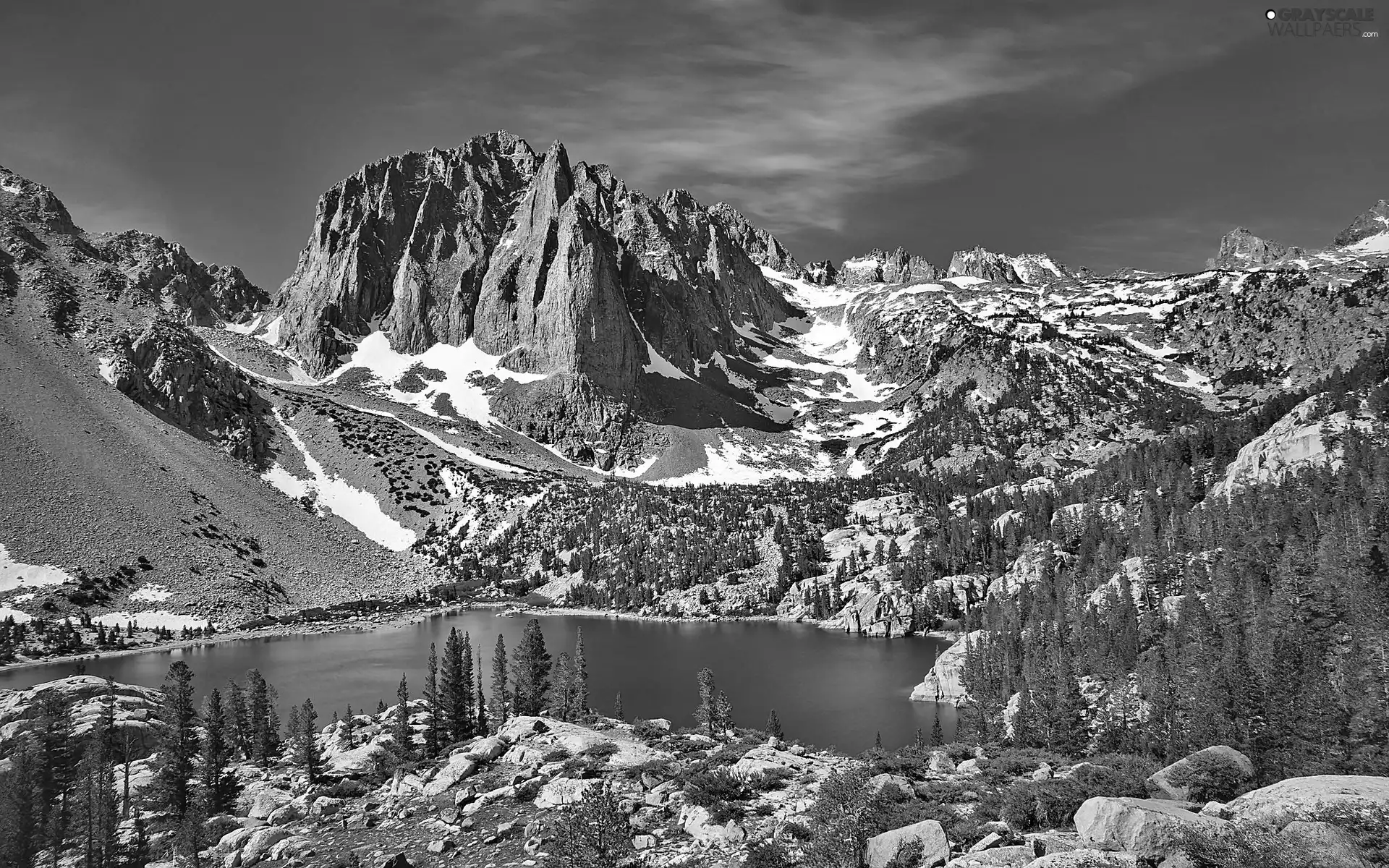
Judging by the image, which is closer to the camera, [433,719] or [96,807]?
[96,807]

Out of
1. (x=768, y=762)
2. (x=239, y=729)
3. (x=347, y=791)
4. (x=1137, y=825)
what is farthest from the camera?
(x=239, y=729)

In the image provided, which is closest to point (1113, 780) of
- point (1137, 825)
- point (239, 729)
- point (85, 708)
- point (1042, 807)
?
point (1042, 807)

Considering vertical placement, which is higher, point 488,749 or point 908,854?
point 908,854

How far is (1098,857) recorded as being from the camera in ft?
50.8

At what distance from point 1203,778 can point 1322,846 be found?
10315mm

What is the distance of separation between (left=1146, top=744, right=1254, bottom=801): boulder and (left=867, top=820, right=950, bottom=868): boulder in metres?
9.18

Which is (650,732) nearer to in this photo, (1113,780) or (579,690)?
(1113,780)

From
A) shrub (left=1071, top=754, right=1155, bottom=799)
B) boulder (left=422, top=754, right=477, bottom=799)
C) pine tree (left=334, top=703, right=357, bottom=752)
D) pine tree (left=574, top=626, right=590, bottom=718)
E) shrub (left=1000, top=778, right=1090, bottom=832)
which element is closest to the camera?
shrub (left=1000, top=778, right=1090, bottom=832)

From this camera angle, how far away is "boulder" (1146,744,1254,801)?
23469mm

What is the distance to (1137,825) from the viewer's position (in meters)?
16.4

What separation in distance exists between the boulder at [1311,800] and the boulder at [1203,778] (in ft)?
14.0

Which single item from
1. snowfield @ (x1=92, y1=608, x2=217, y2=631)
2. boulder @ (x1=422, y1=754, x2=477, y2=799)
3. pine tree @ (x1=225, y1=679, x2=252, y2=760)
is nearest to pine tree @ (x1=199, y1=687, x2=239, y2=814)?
pine tree @ (x1=225, y1=679, x2=252, y2=760)

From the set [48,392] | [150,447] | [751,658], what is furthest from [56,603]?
→ [751,658]

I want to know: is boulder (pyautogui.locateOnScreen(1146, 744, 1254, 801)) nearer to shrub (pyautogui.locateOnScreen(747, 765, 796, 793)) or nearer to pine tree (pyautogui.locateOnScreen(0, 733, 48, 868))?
shrub (pyautogui.locateOnScreen(747, 765, 796, 793))
